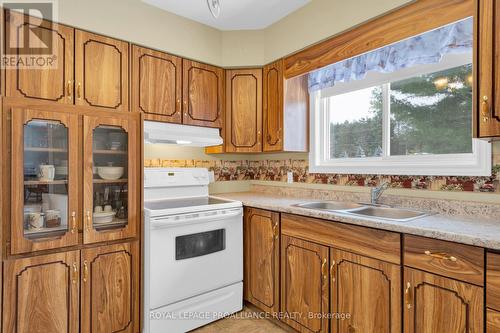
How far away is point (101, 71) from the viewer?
203cm

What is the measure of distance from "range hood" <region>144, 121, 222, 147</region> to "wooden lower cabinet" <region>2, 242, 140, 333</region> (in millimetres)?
841

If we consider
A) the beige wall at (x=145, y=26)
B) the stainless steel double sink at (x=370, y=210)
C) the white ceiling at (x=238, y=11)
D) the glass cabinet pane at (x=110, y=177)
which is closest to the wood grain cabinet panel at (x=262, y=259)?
the stainless steel double sink at (x=370, y=210)

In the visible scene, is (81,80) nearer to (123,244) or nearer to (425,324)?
(123,244)

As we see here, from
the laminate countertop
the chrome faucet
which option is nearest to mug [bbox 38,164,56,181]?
the laminate countertop

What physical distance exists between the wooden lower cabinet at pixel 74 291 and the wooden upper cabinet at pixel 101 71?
107 cm

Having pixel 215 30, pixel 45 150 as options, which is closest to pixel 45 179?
pixel 45 150

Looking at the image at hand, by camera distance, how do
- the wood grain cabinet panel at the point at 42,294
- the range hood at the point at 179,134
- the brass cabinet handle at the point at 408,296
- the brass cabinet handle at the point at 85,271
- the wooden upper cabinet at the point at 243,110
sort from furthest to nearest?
the wooden upper cabinet at the point at 243,110 → the range hood at the point at 179,134 → the brass cabinet handle at the point at 85,271 → the wood grain cabinet panel at the point at 42,294 → the brass cabinet handle at the point at 408,296

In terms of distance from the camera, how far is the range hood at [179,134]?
218 centimetres

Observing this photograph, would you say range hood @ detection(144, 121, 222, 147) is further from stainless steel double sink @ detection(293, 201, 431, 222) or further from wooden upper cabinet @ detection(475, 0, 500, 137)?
wooden upper cabinet @ detection(475, 0, 500, 137)

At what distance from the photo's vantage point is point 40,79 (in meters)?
1.80

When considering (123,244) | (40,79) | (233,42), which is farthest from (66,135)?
(233,42)

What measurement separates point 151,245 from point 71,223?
505mm

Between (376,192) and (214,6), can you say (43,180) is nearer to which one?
(214,6)

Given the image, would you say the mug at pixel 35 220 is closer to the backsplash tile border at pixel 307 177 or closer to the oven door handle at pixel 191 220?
the oven door handle at pixel 191 220
